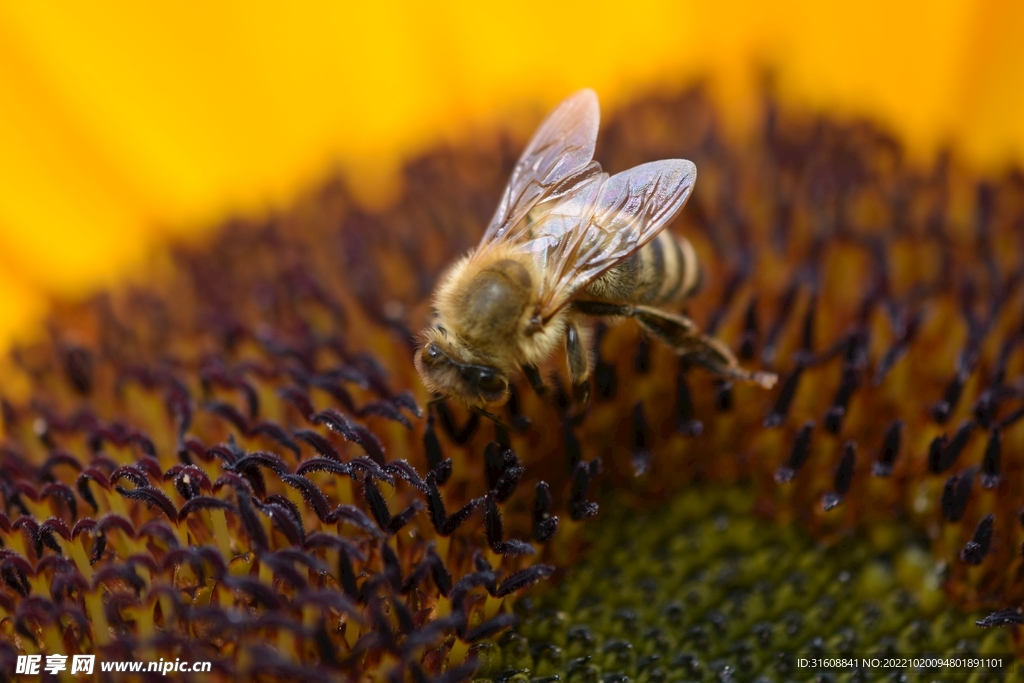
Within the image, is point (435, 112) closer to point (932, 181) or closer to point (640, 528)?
point (932, 181)

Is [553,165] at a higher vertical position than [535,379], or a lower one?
higher

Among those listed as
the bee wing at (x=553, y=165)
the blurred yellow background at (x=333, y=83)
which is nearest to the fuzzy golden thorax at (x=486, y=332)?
the bee wing at (x=553, y=165)

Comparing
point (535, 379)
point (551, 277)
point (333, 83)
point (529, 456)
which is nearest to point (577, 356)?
point (535, 379)

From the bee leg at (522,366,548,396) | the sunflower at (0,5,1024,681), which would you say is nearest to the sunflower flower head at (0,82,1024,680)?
the sunflower at (0,5,1024,681)

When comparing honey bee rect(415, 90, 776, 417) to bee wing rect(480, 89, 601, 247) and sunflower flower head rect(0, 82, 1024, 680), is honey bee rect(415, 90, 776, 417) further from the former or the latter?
sunflower flower head rect(0, 82, 1024, 680)

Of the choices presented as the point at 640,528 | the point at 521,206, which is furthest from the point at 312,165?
the point at 640,528

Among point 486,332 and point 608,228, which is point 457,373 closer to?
point 486,332

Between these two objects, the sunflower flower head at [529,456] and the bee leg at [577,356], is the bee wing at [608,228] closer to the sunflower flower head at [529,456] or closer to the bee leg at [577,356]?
the bee leg at [577,356]
